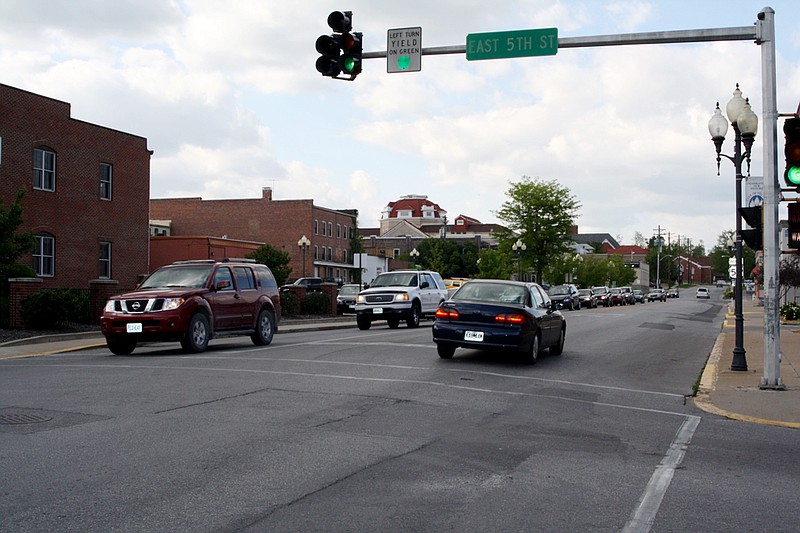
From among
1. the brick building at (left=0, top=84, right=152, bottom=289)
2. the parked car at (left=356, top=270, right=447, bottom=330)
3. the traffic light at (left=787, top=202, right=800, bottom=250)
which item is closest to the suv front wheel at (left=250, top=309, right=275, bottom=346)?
the parked car at (left=356, top=270, right=447, bottom=330)

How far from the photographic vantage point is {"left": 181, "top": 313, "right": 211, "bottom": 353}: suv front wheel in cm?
1611

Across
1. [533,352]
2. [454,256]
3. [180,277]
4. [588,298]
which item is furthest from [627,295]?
[180,277]

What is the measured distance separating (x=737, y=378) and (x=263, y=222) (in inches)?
2773

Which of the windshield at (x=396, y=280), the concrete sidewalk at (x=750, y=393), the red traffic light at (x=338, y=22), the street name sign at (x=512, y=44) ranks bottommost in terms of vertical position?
the concrete sidewalk at (x=750, y=393)

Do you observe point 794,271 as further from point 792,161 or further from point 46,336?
point 46,336

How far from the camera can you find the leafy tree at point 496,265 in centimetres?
6889

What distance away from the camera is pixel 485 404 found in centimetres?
1066

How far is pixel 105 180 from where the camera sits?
39906 mm

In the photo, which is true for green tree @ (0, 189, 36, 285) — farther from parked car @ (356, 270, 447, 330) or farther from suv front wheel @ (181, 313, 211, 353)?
parked car @ (356, 270, 447, 330)

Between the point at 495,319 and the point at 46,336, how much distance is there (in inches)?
464

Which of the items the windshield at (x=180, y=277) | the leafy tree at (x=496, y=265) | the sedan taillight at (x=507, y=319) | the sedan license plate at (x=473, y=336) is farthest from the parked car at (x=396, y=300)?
the leafy tree at (x=496, y=265)

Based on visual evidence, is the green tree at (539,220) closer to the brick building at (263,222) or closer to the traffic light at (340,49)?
the brick building at (263,222)

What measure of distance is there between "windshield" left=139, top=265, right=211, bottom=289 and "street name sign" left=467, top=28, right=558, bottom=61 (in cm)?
736

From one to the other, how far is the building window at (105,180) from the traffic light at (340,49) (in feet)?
95.0
